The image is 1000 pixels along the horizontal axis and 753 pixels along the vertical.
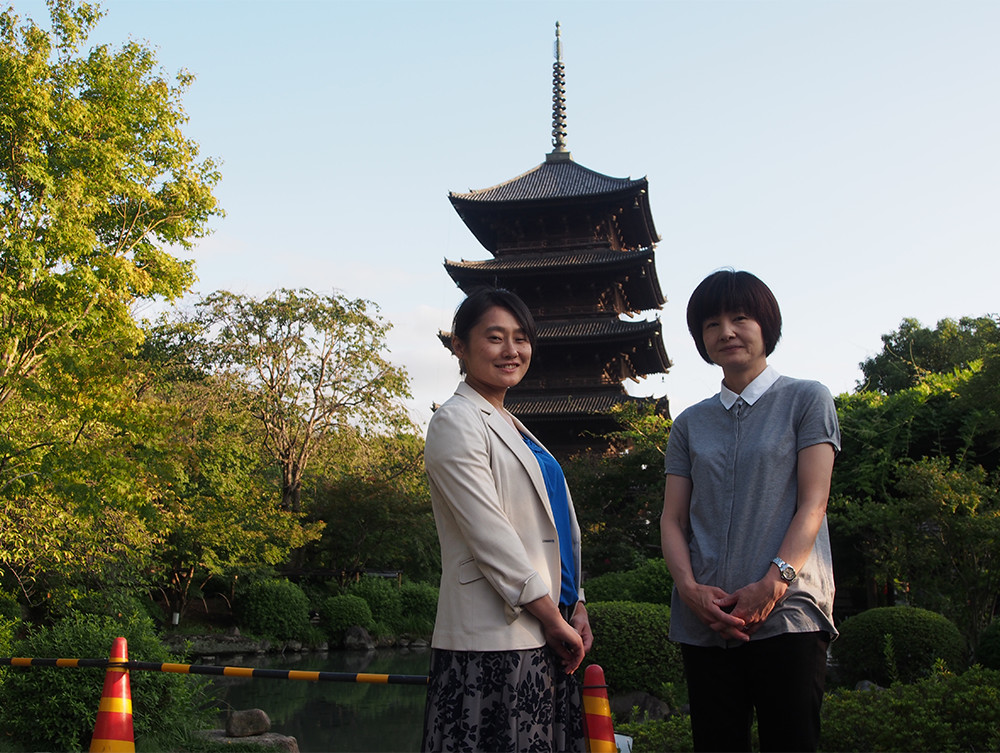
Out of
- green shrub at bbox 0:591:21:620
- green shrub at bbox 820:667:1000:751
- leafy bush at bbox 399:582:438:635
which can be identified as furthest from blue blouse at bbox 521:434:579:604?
leafy bush at bbox 399:582:438:635

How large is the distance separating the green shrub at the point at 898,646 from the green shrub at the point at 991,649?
379mm

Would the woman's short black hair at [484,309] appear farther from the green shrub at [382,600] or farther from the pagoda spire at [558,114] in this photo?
the pagoda spire at [558,114]

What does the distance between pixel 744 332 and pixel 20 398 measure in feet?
31.5

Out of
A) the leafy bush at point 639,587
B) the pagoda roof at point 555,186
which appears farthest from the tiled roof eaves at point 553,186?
the leafy bush at point 639,587

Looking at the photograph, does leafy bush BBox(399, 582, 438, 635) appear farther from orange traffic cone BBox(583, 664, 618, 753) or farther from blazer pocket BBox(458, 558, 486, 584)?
blazer pocket BBox(458, 558, 486, 584)

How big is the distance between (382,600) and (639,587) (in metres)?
10.2

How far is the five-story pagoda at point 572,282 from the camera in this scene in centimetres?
1942

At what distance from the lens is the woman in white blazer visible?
188 cm

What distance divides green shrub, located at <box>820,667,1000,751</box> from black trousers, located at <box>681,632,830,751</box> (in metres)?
2.70

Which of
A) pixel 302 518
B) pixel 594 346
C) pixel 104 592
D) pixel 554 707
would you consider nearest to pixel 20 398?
pixel 104 592

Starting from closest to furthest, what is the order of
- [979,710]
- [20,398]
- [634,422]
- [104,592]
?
[979,710] < [20,398] < [104,592] < [634,422]

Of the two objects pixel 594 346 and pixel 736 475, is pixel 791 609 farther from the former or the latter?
pixel 594 346

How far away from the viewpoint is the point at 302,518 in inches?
806

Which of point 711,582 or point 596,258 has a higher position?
point 596,258
